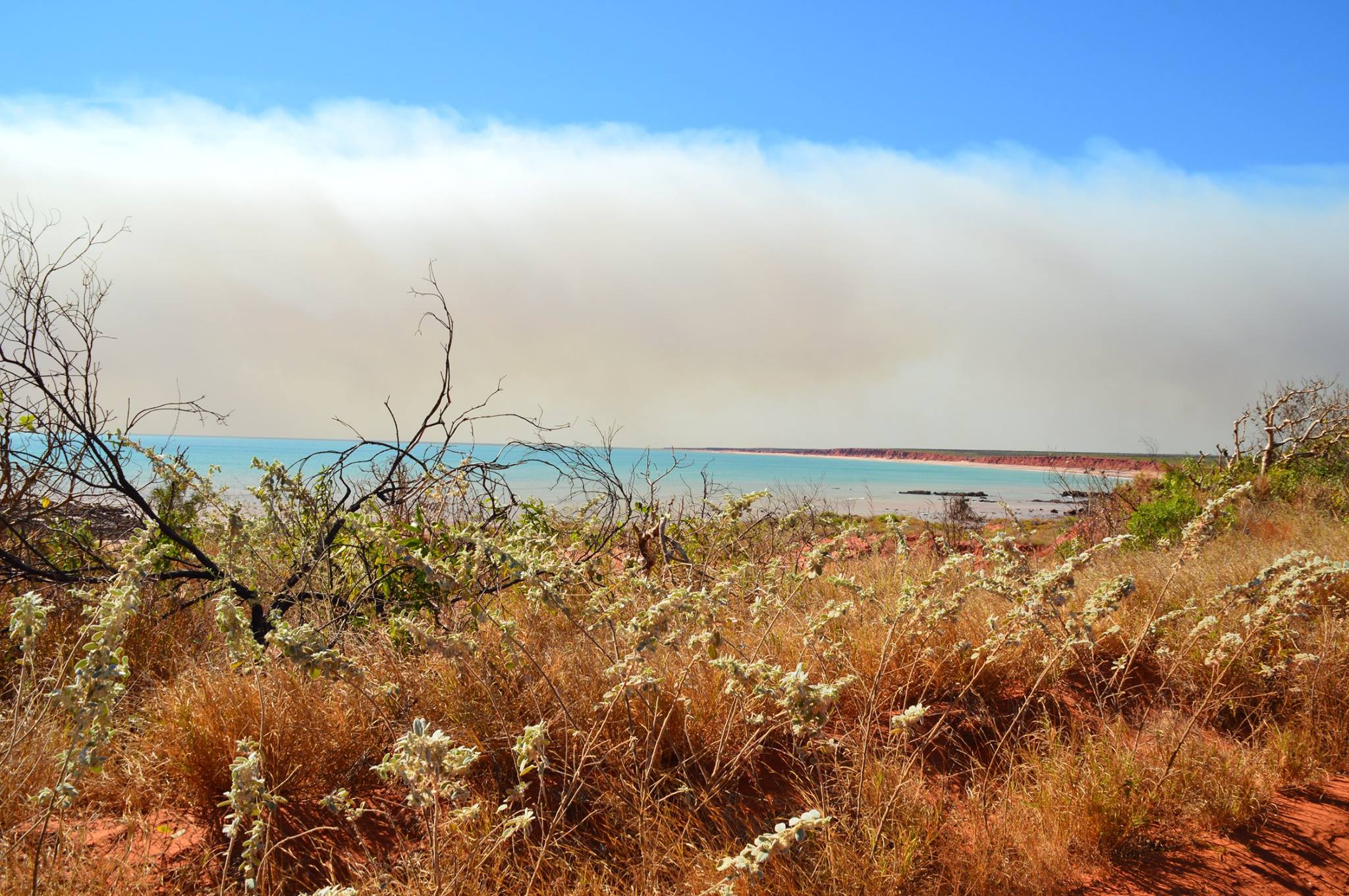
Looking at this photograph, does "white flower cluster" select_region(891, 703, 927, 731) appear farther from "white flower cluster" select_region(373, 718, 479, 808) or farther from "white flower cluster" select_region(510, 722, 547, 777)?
"white flower cluster" select_region(373, 718, 479, 808)

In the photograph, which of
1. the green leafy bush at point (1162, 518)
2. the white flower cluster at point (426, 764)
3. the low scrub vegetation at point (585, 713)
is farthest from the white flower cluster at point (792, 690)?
the green leafy bush at point (1162, 518)

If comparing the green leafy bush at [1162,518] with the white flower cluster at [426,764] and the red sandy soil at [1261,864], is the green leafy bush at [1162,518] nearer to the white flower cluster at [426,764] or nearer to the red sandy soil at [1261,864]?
the red sandy soil at [1261,864]

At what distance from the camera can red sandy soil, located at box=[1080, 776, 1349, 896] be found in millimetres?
2709

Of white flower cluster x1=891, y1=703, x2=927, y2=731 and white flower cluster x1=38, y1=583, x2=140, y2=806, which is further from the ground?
white flower cluster x1=38, y1=583, x2=140, y2=806

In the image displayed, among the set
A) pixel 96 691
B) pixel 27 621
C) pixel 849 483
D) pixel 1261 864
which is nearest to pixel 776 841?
pixel 96 691

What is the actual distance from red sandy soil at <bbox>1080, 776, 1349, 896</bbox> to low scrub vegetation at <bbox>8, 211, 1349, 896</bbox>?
0.31ft

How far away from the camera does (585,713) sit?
10.1 ft

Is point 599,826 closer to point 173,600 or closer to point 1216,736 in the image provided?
point 1216,736

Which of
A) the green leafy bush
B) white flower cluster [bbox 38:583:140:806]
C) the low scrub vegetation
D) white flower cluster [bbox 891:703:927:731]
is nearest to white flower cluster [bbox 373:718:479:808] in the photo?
the low scrub vegetation

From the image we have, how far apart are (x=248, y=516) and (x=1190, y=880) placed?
5.18m

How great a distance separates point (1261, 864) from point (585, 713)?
2656 mm

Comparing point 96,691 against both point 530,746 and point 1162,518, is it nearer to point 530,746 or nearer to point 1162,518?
point 530,746

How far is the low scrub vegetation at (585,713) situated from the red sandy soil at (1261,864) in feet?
0.31

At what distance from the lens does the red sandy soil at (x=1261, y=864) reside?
8.89 ft
